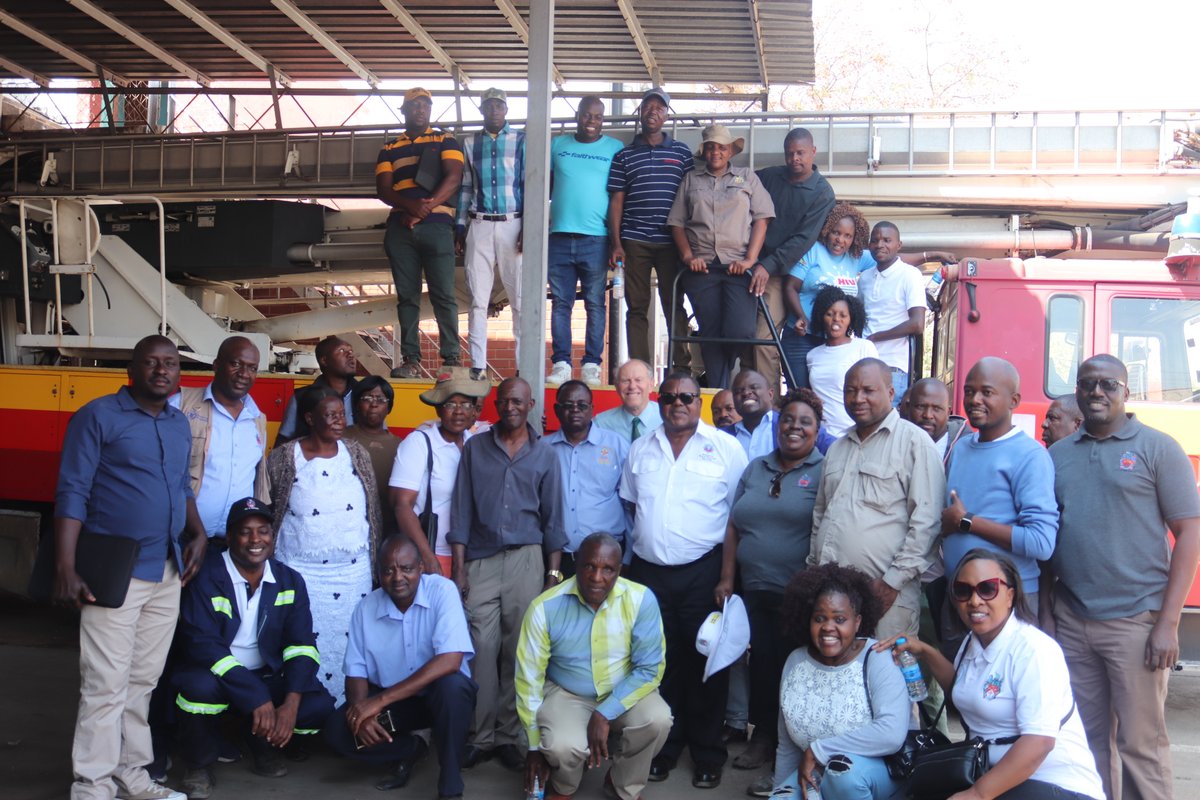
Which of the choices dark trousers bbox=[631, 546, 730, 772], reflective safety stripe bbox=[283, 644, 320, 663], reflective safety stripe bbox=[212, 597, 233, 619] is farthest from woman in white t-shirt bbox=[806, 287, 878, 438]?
reflective safety stripe bbox=[212, 597, 233, 619]

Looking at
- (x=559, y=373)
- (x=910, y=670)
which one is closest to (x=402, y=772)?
(x=910, y=670)

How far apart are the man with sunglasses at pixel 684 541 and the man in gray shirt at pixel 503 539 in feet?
1.70

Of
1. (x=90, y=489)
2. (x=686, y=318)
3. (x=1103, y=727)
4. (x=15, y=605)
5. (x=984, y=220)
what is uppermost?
(x=984, y=220)

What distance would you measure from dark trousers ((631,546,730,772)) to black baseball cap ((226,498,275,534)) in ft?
6.05

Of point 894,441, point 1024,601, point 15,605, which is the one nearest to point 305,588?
point 894,441

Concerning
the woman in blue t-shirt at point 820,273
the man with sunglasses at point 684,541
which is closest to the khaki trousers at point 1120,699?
the man with sunglasses at point 684,541

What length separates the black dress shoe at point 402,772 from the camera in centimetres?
532

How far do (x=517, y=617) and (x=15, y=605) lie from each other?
5879 millimetres

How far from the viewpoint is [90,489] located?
4.79 metres

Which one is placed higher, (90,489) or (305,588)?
(90,489)

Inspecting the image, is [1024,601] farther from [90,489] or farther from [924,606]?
[90,489]

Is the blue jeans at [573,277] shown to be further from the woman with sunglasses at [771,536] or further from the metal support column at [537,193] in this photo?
the woman with sunglasses at [771,536]

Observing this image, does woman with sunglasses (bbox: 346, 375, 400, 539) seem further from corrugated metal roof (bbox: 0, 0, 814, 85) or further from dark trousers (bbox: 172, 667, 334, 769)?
corrugated metal roof (bbox: 0, 0, 814, 85)

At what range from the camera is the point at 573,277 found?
759cm
